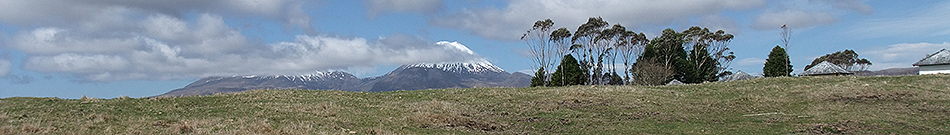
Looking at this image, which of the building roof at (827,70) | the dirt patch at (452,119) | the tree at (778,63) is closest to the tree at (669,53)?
the tree at (778,63)

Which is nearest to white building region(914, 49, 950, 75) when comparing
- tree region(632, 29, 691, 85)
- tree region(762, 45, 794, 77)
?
tree region(762, 45, 794, 77)

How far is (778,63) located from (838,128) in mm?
53606

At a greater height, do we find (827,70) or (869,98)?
(827,70)

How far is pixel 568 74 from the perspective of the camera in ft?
204

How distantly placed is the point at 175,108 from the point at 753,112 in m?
19.8

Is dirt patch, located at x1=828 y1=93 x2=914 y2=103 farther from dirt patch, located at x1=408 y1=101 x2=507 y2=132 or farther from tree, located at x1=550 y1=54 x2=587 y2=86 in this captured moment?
tree, located at x1=550 y1=54 x2=587 y2=86

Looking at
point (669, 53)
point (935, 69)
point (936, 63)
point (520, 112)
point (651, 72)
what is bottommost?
point (520, 112)

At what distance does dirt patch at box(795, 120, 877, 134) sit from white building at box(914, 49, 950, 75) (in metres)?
30.7

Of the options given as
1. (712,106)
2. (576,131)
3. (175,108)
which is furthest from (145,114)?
(712,106)

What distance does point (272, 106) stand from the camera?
20.1m

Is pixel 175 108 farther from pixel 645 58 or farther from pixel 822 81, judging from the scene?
pixel 645 58

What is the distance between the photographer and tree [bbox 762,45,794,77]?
63.7 metres

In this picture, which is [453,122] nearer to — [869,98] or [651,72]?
[869,98]

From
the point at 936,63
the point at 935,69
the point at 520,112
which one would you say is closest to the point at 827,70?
the point at 935,69
